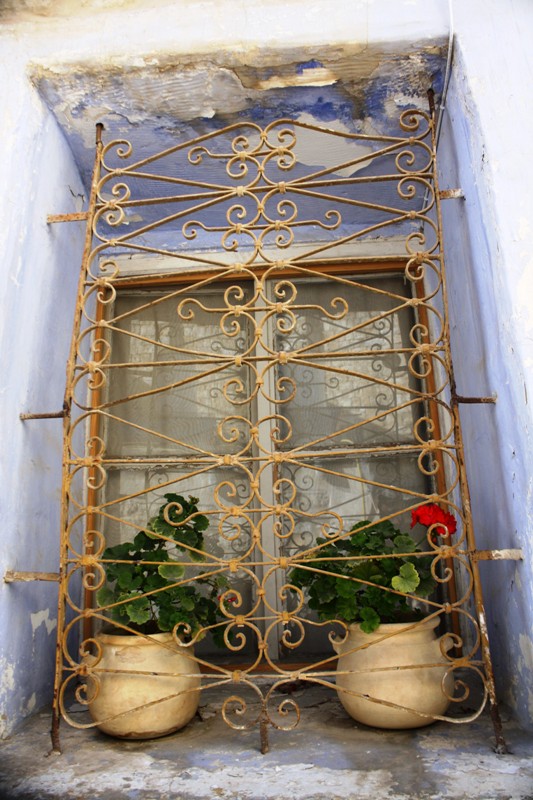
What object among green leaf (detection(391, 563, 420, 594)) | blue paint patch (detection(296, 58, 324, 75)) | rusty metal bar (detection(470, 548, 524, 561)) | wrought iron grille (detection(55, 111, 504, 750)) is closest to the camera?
rusty metal bar (detection(470, 548, 524, 561))

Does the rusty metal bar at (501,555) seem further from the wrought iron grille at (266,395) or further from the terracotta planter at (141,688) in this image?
the terracotta planter at (141,688)

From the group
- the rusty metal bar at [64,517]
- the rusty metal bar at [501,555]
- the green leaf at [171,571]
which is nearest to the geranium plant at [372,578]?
the rusty metal bar at [501,555]

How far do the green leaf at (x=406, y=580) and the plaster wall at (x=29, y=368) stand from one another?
1.18m

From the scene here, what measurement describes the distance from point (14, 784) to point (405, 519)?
171 centimetres

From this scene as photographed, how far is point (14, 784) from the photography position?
1.59 meters

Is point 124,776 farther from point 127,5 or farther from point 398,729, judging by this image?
point 127,5

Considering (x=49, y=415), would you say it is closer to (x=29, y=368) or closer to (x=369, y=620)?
(x=29, y=368)

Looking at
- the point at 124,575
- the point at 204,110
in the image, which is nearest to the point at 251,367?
the point at 124,575

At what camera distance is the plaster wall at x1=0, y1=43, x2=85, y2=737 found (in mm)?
2006

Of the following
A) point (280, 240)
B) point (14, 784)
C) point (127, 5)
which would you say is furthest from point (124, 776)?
point (127, 5)

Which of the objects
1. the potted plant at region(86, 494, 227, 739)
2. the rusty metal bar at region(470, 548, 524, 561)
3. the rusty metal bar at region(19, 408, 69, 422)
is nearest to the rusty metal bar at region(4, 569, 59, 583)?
the potted plant at region(86, 494, 227, 739)

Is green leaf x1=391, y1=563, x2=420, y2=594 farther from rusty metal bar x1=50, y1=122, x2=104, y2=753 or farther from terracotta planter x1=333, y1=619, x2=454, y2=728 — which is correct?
rusty metal bar x1=50, y1=122, x2=104, y2=753

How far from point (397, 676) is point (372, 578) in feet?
0.91

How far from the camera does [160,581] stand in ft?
6.43
